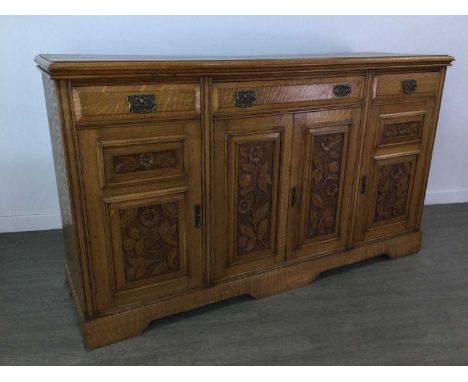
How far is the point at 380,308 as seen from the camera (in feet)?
6.11

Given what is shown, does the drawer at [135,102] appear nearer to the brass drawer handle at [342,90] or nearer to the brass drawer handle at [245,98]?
the brass drawer handle at [245,98]

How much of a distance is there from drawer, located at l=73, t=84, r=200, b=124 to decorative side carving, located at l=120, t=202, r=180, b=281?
1.09 ft

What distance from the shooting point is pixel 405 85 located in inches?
77.0

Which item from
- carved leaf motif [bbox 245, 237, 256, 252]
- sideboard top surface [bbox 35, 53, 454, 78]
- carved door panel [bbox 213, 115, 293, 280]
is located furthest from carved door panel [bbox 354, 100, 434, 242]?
carved leaf motif [bbox 245, 237, 256, 252]

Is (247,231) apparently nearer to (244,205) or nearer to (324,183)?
(244,205)

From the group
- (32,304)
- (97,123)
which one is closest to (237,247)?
(97,123)

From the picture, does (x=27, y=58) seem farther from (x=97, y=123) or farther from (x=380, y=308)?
(x=380, y=308)

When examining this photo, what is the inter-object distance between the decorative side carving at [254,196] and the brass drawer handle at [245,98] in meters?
0.16

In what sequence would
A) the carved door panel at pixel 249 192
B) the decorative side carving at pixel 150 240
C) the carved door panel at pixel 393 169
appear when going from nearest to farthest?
the decorative side carving at pixel 150 240 < the carved door panel at pixel 249 192 < the carved door panel at pixel 393 169

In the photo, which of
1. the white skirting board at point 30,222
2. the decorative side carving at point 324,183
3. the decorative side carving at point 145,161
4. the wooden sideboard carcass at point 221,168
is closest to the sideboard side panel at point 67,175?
the wooden sideboard carcass at point 221,168

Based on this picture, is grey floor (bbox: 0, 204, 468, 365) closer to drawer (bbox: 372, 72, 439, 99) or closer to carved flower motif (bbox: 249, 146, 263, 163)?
carved flower motif (bbox: 249, 146, 263, 163)

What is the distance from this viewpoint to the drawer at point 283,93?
157 cm

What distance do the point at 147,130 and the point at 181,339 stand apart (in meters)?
0.80

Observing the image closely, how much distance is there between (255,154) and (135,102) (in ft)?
1.72
